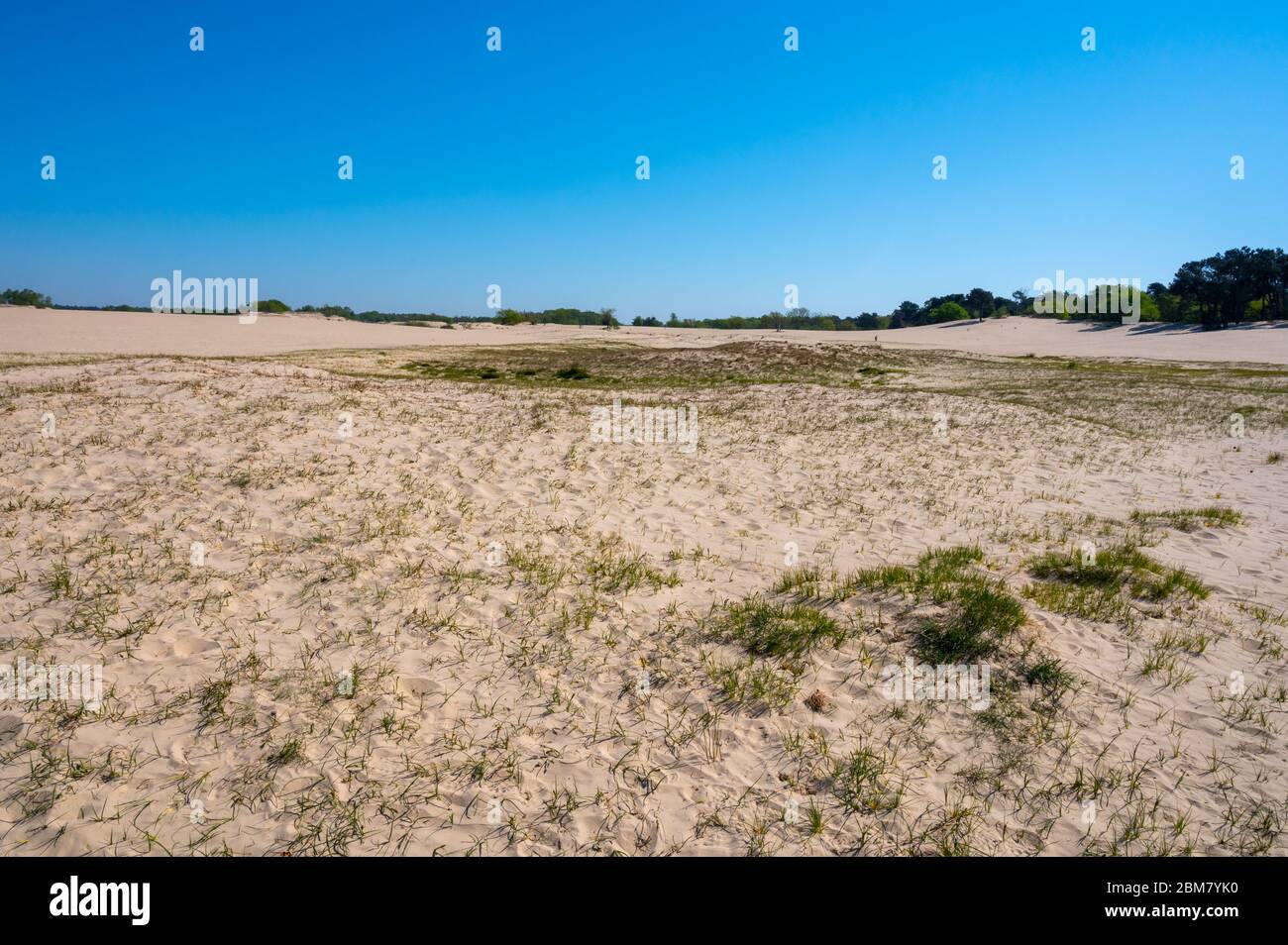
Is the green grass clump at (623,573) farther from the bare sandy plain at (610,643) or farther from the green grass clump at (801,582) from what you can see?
the green grass clump at (801,582)

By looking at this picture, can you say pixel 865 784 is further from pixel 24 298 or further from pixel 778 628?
pixel 24 298

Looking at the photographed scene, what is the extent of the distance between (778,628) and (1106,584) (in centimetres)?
478

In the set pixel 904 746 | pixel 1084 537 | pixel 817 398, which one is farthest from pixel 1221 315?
pixel 904 746

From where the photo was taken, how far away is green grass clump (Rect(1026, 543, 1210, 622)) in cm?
751

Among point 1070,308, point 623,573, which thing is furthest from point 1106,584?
point 1070,308

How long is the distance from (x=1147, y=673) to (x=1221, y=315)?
4714 inches

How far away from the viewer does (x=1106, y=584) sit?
8125mm

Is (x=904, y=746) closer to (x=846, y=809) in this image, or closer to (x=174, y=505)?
(x=846, y=809)

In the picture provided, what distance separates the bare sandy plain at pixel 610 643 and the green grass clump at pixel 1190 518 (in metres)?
0.09

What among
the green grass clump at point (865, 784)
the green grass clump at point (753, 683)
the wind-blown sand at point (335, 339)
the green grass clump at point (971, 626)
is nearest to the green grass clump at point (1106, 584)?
the green grass clump at point (971, 626)

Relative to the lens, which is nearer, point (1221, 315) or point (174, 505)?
point (174, 505)

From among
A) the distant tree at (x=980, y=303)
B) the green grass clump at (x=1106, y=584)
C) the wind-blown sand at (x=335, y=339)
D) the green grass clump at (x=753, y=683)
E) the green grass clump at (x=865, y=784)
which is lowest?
the green grass clump at (x=865, y=784)

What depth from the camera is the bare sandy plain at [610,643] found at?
4.43 m
